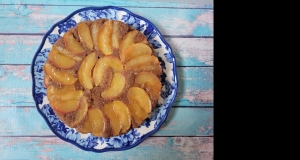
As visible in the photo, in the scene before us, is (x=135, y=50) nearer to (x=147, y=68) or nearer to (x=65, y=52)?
(x=147, y=68)

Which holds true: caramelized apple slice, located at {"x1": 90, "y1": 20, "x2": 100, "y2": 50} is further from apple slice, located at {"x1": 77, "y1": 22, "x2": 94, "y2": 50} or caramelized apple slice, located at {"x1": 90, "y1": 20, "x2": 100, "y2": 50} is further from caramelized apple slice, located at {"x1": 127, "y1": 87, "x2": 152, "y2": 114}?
caramelized apple slice, located at {"x1": 127, "y1": 87, "x2": 152, "y2": 114}

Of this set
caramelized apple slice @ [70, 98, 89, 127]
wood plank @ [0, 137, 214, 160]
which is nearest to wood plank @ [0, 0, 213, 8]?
caramelized apple slice @ [70, 98, 89, 127]

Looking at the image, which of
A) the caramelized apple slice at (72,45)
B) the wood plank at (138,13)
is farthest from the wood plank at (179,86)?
the caramelized apple slice at (72,45)

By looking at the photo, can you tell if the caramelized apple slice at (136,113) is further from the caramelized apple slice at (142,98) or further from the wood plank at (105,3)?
the wood plank at (105,3)

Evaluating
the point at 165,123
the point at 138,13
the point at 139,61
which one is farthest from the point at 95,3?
the point at 165,123
